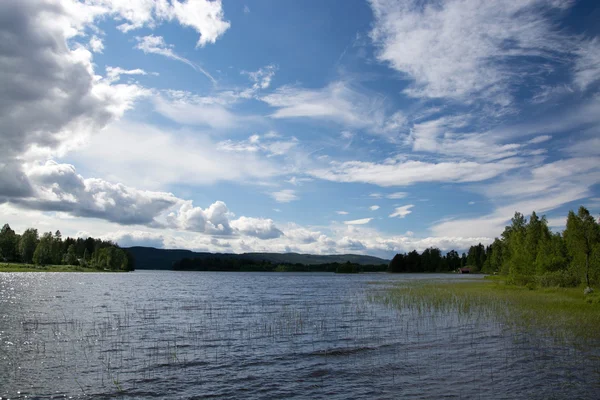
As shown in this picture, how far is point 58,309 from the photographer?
4784cm

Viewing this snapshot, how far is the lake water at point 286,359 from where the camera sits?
19.0 meters

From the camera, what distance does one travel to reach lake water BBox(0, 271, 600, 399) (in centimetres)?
1902

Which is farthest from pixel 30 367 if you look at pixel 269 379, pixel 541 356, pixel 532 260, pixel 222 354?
pixel 532 260

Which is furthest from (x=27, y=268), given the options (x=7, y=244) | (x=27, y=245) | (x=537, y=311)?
(x=537, y=311)

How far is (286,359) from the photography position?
999 inches

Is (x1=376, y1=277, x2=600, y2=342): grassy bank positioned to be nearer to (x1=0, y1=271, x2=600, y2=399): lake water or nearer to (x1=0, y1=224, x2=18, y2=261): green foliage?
(x1=0, y1=271, x2=600, y2=399): lake water

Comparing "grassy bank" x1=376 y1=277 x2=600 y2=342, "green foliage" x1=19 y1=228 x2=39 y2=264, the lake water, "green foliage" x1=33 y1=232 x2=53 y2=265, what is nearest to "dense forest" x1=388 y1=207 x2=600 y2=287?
"grassy bank" x1=376 y1=277 x2=600 y2=342

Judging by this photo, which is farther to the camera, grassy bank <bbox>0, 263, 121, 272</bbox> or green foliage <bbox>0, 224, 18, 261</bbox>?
green foliage <bbox>0, 224, 18, 261</bbox>

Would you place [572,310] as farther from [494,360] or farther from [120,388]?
[120,388]

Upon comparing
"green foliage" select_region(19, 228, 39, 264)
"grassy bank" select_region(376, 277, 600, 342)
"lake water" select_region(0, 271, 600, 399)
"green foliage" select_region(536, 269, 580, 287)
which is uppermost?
"green foliage" select_region(19, 228, 39, 264)

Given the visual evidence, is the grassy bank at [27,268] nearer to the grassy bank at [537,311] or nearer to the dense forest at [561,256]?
the grassy bank at [537,311]

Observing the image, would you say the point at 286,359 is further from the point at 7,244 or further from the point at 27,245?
the point at 7,244

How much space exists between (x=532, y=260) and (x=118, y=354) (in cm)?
7893

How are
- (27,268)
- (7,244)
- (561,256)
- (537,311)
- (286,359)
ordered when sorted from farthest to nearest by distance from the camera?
(7,244)
(27,268)
(561,256)
(537,311)
(286,359)
